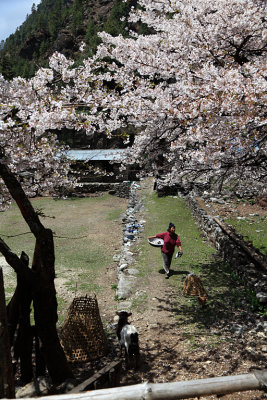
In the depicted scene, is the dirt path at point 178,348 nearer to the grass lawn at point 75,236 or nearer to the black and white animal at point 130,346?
the black and white animal at point 130,346

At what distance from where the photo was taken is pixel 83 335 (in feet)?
20.2

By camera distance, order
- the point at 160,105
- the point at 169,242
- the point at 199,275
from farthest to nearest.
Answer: the point at 199,275 → the point at 169,242 → the point at 160,105

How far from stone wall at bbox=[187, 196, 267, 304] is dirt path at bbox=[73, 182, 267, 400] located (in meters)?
1.01

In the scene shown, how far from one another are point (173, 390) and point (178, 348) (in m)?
3.73

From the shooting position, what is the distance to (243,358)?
558 centimetres

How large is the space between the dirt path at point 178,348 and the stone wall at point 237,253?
101 centimetres

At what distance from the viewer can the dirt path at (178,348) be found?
17.4ft

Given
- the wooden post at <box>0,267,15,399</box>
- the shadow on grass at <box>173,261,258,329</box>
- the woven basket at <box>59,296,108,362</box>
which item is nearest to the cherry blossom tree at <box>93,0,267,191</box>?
the shadow on grass at <box>173,261,258,329</box>

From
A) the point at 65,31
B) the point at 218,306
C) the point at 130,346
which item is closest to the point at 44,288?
the point at 130,346

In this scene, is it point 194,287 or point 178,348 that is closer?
point 178,348

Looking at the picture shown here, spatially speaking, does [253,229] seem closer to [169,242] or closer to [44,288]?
[169,242]

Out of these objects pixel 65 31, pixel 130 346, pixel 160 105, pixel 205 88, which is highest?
pixel 65 31

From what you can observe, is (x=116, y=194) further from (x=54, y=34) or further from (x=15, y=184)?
(x=54, y=34)

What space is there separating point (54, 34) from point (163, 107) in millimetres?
100440
